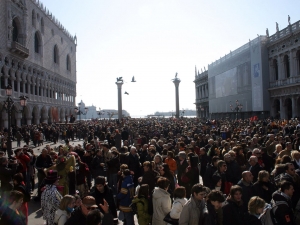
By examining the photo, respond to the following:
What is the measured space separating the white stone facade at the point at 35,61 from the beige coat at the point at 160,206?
3189cm

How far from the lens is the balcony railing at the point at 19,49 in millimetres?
36750

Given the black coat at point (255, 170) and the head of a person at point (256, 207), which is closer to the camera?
the head of a person at point (256, 207)

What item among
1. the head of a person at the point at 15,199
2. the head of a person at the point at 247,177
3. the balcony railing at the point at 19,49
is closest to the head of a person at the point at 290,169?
the head of a person at the point at 247,177

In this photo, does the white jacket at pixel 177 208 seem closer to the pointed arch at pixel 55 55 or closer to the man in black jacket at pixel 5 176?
the man in black jacket at pixel 5 176

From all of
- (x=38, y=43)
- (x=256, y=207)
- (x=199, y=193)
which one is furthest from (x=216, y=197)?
(x=38, y=43)

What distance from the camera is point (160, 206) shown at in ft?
18.5

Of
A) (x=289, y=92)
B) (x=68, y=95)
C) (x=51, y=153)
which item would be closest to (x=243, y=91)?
(x=289, y=92)

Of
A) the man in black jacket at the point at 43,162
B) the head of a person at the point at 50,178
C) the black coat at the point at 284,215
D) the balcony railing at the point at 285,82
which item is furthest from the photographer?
the balcony railing at the point at 285,82

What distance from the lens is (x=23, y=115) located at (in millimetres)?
42531

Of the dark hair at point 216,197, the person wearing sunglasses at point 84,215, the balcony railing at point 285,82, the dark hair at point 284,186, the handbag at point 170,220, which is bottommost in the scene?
the handbag at point 170,220

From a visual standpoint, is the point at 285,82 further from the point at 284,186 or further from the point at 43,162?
the point at 284,186

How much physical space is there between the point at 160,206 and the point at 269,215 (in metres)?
1.78

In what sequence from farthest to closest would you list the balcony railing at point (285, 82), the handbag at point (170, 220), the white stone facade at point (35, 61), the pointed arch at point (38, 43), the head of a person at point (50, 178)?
the pointed arch at point (38, 43) < the white stone facade at point (35, 61) < the balcony railing at point (285, 82) < the head of a person at point (50, 178) < the handbag at point (170, 220)

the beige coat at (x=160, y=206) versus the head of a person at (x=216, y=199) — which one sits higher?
the head of a person at (x=216, y=199)
